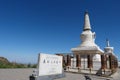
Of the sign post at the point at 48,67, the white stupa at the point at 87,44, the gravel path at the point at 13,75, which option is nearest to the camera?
the sign post at the point at 48,67

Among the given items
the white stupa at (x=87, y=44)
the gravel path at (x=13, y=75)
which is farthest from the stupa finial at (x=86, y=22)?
the gravel path at (x=13, y=75)

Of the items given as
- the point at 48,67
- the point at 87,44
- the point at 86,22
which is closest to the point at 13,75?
the point at 48,67

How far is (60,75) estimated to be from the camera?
12.9 metres

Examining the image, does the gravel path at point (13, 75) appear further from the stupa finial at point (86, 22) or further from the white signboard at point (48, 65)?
the stupa finial at point (86, 22)

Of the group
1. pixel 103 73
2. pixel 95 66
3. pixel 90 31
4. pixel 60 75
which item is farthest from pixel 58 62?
pixel 90 31

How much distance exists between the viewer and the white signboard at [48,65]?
998 centimetres

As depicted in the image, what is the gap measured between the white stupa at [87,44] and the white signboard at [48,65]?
721 inches

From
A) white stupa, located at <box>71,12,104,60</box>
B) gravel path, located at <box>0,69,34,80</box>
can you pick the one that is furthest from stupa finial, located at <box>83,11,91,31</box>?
gravel path, located at <box>0,69,34,80</box>

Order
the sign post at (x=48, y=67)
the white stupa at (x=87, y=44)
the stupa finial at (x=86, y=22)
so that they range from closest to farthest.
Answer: the sign post at (x=48, y=67) < the white stupa at (x=87, y=44) < the stupa finial at (x=86, y=22)

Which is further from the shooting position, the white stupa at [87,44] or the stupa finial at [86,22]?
the stupa finial at [86,22]

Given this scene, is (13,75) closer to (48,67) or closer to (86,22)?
(48,67)

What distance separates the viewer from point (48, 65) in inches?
427

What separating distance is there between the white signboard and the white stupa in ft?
60.1

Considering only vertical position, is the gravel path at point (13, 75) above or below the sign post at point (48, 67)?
below
